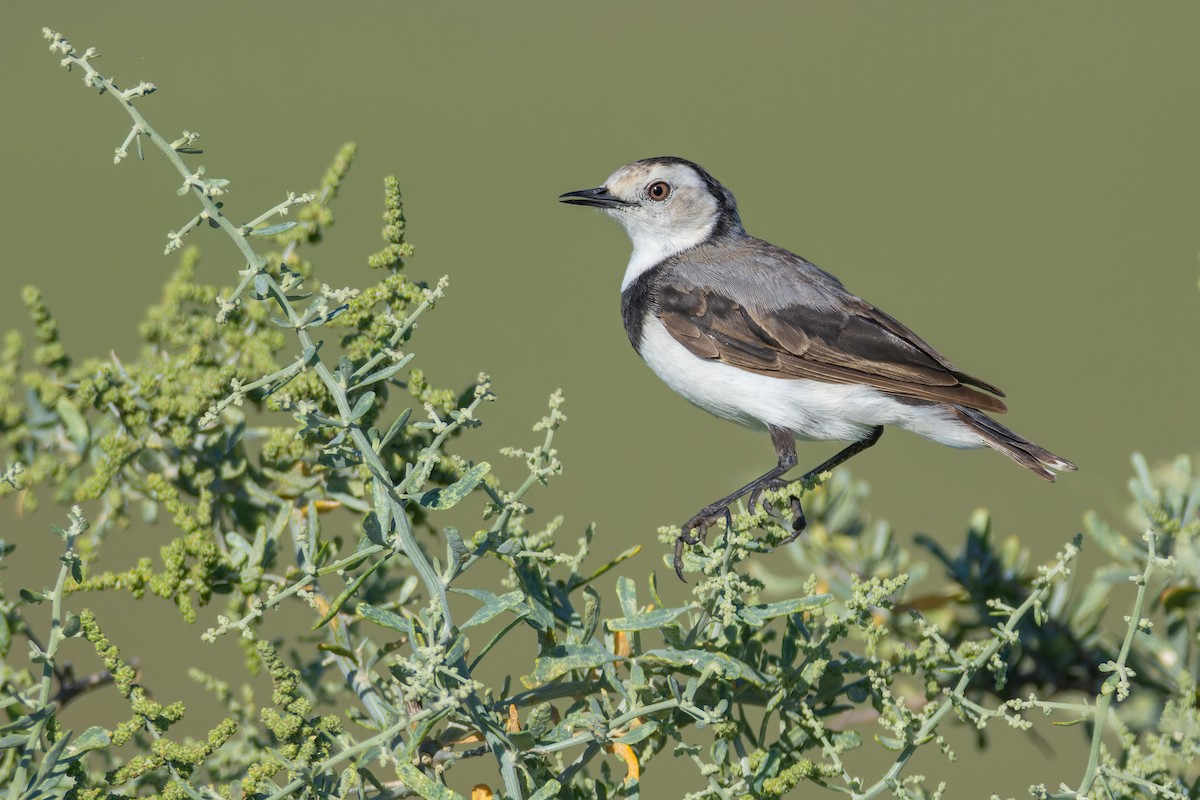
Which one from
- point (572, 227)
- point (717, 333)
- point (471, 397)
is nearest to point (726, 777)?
point (471, 397)

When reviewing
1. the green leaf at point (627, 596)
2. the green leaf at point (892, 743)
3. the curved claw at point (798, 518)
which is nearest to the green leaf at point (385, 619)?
the green leaf at point (627, 596)

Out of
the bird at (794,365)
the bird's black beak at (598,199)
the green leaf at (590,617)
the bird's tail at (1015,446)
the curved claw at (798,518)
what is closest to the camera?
the green leaf at (590,617)

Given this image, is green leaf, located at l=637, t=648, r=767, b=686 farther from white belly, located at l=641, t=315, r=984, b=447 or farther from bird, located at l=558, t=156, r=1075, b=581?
white belly, located at l=641, t=315, r=984, b=447

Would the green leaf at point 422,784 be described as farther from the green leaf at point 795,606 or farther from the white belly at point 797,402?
the white belly at point 797,402

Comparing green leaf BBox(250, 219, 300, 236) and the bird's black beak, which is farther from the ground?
the bird's black beak

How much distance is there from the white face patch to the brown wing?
0.66 m

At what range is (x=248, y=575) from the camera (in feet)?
5.87

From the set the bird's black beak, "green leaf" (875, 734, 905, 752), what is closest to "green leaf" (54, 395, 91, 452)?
"green leaf" (875, 734, 905, 752)

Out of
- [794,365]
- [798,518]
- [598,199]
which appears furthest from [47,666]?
[598,199]

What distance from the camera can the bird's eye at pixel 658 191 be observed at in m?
4.34

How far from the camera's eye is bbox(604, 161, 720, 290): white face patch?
4.31 meters

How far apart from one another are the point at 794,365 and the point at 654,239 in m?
1.08

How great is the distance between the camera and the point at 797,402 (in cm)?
345

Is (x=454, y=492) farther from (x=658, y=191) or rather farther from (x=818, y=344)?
(x=658, y=191)
